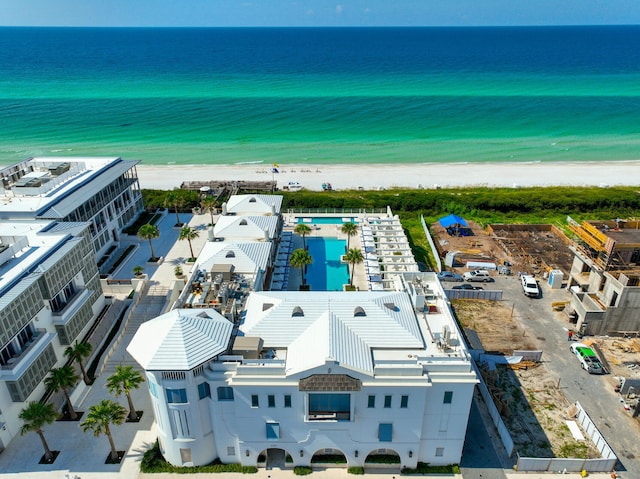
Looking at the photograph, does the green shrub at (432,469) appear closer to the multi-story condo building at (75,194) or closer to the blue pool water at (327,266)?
the blue pool water at (327,266)

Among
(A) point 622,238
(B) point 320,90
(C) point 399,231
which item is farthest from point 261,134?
(A) point 622,238

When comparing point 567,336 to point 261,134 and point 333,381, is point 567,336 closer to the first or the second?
point 333,381

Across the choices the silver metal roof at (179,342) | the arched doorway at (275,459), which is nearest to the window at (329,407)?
the arched doorway at (275,459)

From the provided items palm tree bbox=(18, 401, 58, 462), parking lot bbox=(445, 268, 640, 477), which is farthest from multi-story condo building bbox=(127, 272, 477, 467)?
parking lot bbox=(445, 268, 640, 477)

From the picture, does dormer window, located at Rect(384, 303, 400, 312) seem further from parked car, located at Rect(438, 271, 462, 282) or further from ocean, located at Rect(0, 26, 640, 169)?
ocean, located at Rect(0, 26, 640, 169)

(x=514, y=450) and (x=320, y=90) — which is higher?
(x=320, y=90)
